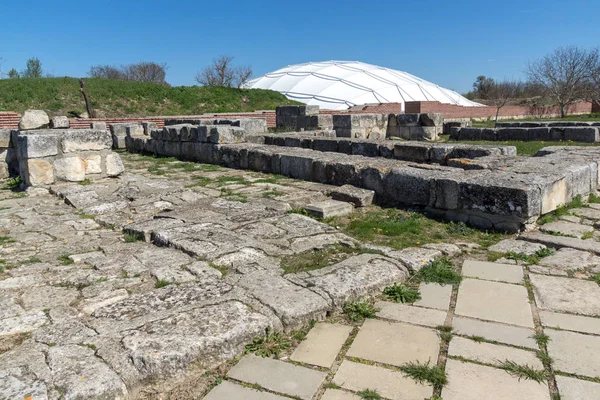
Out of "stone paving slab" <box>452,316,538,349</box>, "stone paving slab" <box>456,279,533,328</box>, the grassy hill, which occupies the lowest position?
"stone paving slab" <box>452,316,538,349</box>

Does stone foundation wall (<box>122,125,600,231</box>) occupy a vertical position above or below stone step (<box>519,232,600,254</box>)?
above

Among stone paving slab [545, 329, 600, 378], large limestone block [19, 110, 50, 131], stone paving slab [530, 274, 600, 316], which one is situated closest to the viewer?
stone paving slab [545, 329, 600, 378]

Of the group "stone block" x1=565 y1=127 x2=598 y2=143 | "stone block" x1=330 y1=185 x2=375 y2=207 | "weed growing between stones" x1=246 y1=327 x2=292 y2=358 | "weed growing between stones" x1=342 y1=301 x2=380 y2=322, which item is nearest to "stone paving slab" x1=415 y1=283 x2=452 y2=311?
"weed growing between stones" x1=342 y1=301 x2=380 y2=322

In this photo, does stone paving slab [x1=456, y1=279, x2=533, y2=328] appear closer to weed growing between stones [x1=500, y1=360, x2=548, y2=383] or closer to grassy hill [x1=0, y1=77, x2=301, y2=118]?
weed growing between stones [x1=500, y1=360, x2=548, y2=383]

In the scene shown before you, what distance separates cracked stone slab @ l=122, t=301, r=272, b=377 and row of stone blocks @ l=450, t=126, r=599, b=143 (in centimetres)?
1301

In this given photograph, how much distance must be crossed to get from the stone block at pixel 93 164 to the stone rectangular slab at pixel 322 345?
615 centimetres

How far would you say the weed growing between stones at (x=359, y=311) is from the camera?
3111mm

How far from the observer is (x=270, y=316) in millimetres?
2904

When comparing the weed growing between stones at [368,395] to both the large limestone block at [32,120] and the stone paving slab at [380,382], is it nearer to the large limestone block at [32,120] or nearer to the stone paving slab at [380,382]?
the stone paving slab at [380,382]

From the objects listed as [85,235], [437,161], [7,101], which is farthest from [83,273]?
[7,101]

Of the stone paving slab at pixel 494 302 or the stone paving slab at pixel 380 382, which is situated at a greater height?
the stone paving slab at pixel 494 302

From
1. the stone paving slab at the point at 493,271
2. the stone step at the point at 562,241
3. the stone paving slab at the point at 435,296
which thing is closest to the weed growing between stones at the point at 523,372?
the stone paving slab at the point at 435,296

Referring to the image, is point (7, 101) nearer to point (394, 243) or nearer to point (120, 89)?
point (120, 89)

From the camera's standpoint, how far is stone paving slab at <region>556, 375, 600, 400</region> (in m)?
2.26
